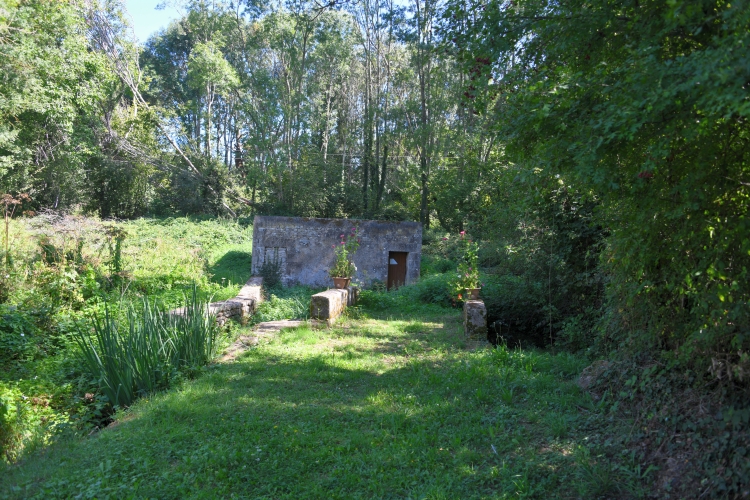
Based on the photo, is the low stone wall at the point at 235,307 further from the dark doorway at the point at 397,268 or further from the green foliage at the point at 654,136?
the dark doorway at the point at 397,268

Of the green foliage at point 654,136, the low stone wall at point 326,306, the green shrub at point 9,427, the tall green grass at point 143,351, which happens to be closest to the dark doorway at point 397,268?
the low stone wall at point 326,306

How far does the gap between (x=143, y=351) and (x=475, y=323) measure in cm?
463

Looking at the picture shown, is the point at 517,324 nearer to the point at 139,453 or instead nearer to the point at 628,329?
the point at 628,329

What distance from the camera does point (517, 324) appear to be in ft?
29.0

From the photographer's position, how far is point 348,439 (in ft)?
13.2

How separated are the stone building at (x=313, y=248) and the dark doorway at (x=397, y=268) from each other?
0.28 metres

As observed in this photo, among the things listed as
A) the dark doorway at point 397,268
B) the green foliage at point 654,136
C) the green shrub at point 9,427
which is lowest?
the green shrub at point 9,427

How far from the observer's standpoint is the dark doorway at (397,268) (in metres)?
15.1

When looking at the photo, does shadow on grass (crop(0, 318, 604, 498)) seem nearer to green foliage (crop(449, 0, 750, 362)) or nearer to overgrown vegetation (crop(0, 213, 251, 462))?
overgrown vegetation (crop(0, 213, 251, 462))

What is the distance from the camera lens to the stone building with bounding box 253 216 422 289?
14.6 metres

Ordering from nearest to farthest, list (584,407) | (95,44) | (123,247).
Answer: (584,407)
(123,247)
(95,44)

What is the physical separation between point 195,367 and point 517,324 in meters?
5.56

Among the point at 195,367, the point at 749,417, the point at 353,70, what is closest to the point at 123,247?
the point at 195,367

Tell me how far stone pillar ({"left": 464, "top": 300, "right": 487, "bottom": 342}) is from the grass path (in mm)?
1447
